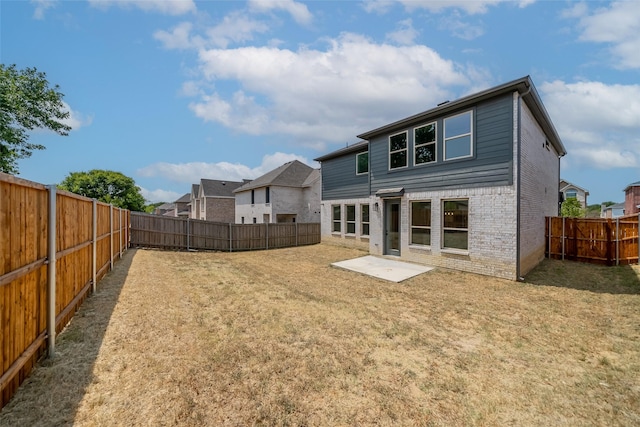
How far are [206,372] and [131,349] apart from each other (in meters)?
1.31

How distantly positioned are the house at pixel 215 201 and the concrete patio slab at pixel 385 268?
27174 millimetres

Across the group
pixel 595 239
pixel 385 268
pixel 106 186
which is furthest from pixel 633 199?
pixel 106 186

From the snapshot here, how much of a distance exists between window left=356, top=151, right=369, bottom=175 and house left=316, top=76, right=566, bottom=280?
163 centimetres

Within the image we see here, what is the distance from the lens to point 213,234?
15.6 meters

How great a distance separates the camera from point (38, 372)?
3.04 meters

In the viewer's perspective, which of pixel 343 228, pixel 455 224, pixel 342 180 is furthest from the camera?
pixel 342 180

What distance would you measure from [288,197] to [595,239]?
1968 centimetres

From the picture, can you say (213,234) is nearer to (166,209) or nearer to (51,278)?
(51,278)

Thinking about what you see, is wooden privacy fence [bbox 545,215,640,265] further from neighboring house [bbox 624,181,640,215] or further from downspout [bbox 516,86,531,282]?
neighboring house [bbox 624,181,640,215]

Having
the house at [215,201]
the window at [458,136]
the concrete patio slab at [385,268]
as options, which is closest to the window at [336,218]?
the concrete patio slab at [385,268]

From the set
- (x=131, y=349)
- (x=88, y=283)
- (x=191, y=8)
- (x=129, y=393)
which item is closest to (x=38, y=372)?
(x=131, y=349)

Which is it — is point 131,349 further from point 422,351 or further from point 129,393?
point 422,351

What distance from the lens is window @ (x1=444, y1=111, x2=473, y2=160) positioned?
30.1 ft

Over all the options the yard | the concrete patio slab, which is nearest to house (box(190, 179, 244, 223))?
the concrete patio slab
